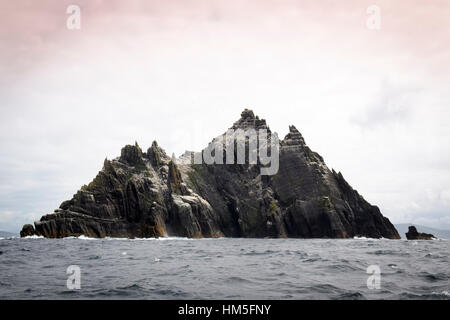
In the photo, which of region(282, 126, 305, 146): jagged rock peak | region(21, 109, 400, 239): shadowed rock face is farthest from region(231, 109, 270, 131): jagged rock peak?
region(21, 109, 400, 239): shadowed rock face

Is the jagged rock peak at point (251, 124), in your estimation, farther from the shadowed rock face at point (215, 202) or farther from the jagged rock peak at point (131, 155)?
the jagged rock peak at point (131, 155)

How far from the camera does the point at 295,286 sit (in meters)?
20.0

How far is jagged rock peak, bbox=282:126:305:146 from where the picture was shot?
179 m

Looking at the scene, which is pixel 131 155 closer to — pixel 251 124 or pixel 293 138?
pixel 251 124

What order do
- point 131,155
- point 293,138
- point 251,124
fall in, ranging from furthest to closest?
point 251,124, point 293,138, point 131,155

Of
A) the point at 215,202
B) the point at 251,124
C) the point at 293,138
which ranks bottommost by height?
the point at 215,202

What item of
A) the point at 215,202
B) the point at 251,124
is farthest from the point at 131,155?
the point at 251,124

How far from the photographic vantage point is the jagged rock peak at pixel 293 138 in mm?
178775

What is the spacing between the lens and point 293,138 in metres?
181

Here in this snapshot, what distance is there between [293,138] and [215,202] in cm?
5464

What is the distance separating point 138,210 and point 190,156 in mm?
59630

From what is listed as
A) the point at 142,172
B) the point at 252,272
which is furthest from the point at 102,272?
the point at 142,172

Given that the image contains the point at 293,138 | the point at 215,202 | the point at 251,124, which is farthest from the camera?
the point at 251,124
